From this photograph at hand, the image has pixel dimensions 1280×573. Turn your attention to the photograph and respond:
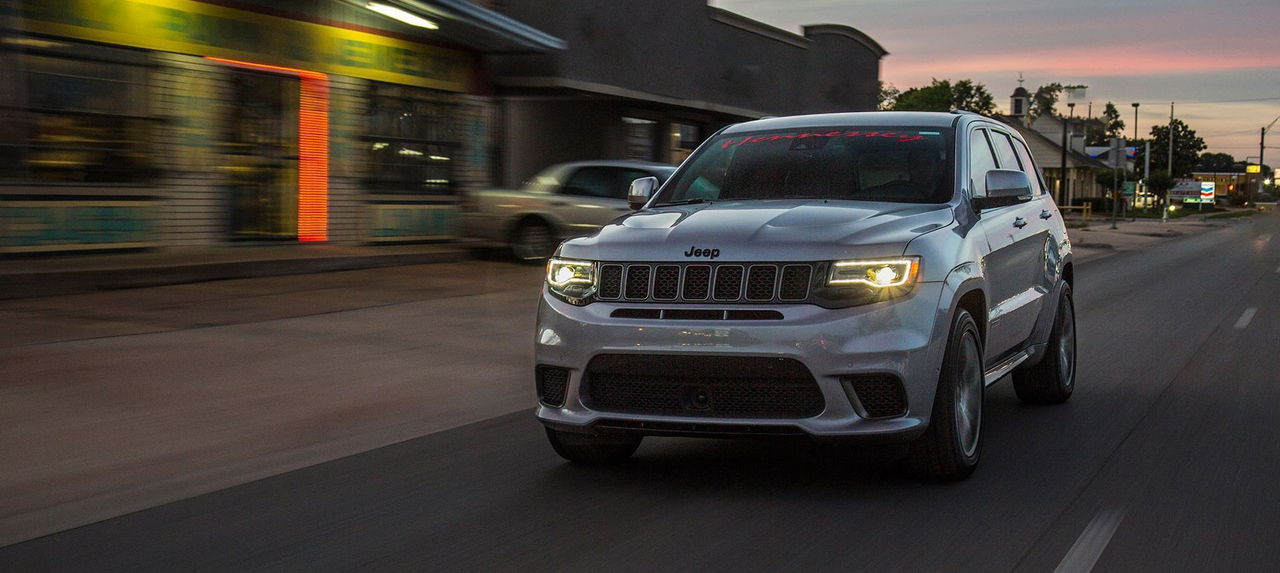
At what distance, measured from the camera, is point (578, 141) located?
27.2 m

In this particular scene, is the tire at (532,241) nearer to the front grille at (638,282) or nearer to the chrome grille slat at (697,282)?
the front grille at (638,282)

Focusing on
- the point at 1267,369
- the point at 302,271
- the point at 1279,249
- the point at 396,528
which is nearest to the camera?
the point at 396,528

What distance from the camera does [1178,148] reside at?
519 ft

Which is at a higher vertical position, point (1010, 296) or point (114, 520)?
point (1010, 296)

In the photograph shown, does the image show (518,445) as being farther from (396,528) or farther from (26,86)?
(26,86)

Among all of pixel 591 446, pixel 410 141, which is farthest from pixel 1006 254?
pixel 410 141

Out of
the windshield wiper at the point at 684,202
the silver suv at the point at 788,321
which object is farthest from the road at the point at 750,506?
the windshield wiper at the point at 684,202

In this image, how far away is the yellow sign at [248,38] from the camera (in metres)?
14.9

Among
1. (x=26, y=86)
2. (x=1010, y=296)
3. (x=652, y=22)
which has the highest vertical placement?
(x=652, y=22)

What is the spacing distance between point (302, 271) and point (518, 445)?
34.0 ft

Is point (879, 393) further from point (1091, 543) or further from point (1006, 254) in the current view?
point (1006, 254)

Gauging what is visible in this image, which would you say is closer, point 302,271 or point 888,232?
point 888,232

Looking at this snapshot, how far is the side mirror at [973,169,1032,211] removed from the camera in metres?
6.73

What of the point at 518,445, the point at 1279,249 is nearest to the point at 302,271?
the point at 518,445
